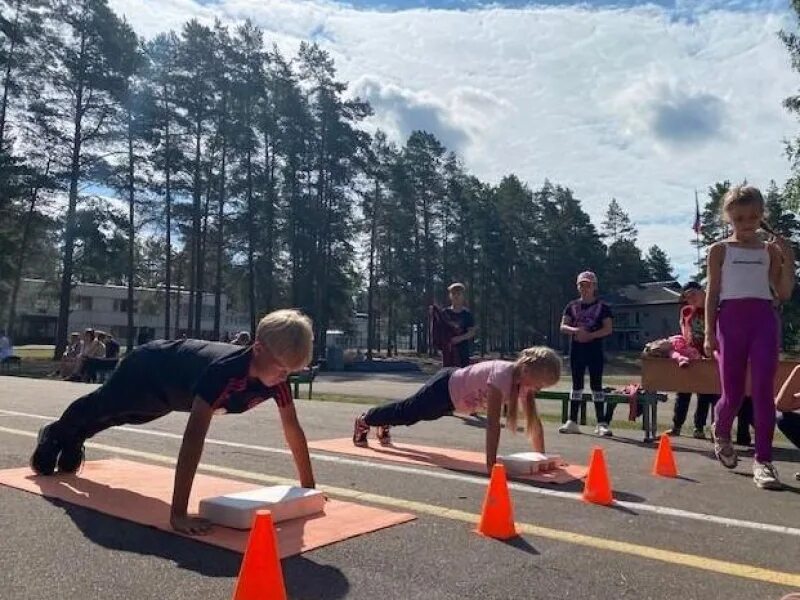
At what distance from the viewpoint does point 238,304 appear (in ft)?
225

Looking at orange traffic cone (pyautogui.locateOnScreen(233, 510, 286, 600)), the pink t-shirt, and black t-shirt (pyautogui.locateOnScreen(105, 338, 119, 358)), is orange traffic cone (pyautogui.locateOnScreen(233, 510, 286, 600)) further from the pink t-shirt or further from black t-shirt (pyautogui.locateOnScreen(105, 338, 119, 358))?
black t-shirt (pyautogui.locateOnScreen(105, 338, 119, 358))

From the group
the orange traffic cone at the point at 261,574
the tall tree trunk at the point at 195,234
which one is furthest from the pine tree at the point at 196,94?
the orange traffic cone at the point at 261,574

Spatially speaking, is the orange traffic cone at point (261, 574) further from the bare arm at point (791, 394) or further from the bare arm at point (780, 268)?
the bare arm at point (791, 394)

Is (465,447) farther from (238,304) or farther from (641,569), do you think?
(238,304)

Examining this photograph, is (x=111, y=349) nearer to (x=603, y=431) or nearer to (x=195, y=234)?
(x=603, y=431)

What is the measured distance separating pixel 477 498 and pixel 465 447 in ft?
9.15

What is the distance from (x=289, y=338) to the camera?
4.16 m

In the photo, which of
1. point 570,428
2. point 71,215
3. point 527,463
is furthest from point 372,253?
point 527,463

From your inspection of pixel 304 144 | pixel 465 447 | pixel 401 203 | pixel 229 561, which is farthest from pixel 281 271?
pixel 229 561

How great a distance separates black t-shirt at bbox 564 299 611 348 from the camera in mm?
10086

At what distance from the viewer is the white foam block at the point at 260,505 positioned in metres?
4.12

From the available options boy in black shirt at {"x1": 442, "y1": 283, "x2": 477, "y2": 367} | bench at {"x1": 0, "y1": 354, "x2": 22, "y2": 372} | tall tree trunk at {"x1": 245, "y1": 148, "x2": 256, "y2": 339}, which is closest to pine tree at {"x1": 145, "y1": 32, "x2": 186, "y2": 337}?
tall tree trunk at {"x1": 245, "y1": 148, "x2": 256, "y2": 339}

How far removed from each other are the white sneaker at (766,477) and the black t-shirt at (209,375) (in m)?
3.64

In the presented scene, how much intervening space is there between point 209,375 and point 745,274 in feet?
13.5
